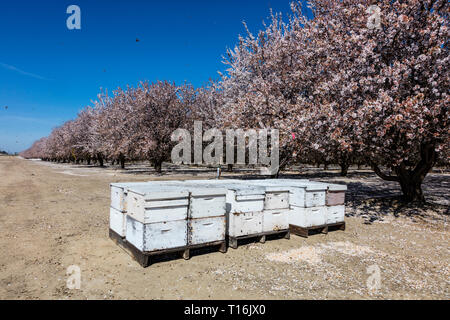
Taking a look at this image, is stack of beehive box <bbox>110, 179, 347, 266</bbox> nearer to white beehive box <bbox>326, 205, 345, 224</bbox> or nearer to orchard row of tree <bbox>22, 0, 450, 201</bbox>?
white beehive box <bbox>326, 205, 345, 224</bbox>

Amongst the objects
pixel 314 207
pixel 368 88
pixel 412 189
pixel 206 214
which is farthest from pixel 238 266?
pixel 412 189

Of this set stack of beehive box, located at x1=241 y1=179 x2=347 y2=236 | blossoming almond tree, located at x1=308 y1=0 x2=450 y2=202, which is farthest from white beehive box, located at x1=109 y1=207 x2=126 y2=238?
blossoming almond tree, located at x1=308 y1=0 x2=450 y2=202

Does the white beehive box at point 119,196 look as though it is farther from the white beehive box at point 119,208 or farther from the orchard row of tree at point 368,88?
the orchard row of tree at point 368,88

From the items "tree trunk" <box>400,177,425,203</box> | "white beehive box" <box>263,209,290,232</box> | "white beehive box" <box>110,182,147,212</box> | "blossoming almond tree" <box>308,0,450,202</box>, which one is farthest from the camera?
"tree trunk" <box>400,177,425,203</box>

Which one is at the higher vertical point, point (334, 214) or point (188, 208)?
point (188, 208)

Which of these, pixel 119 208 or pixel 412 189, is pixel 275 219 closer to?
pixel 119 208

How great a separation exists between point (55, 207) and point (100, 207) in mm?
1871

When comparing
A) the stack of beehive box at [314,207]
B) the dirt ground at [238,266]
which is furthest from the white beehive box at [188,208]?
the stack of beehive box at [314,207]

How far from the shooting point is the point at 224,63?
22969 mm

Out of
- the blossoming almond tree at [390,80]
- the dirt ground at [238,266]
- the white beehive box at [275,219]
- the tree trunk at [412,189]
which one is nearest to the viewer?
the dirt ground at [238,266]

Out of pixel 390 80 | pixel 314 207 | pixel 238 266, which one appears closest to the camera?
pixel 238 266

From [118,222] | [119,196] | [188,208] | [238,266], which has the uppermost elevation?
[119,196]

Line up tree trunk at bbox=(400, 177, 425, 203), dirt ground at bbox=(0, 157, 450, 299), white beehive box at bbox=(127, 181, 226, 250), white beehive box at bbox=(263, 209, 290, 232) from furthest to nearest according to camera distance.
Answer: tree trunk at bbox=(400, 177, 425, 203)
white beehive box at bbox=(263, 209, 290, 232)
white beehive box at bbox=(127, 181, 226, 250)
dirt ground at bbox=(0, 157, 450, 299)

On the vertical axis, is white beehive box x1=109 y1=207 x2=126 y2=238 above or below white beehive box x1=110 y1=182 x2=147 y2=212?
below
